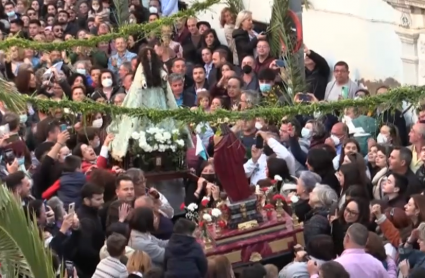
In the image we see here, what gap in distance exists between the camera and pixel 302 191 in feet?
40.9

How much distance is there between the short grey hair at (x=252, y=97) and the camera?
50.8ft

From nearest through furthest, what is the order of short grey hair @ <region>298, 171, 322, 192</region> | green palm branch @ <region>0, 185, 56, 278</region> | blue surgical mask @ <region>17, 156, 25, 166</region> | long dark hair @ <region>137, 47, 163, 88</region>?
1. green palm branch @ <region>0, 185, 56, 278</region>
2. short grey hair @ <region>298, 171, 322, 192</region>
3. blue surgical mask @ <region>17, 156, 25, 166</region>
4. long dark hair @ <region>137, 47, 163, 88</region>

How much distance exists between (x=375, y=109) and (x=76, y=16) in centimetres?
989

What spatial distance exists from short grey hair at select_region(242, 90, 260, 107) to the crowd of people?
0.04 meters

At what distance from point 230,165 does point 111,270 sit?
7.37 feet

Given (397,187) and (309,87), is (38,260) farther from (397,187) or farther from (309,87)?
(309,87)

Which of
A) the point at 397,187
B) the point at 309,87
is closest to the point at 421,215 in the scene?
the point at 397,187

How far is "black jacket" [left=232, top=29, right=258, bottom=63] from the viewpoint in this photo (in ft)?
63.0

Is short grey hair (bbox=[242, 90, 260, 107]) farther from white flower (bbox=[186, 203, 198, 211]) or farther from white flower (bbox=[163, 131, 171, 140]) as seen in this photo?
white flower (bbox=[186, 203, 198, 211])

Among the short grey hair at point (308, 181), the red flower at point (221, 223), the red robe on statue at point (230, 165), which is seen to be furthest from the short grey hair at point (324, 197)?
the red flower at point (221, 223)

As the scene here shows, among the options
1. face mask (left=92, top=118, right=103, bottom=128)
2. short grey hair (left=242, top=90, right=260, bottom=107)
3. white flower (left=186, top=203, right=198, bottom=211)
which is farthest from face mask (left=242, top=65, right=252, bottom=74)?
white flower (left=186, top=203, right=198, bottom=211)

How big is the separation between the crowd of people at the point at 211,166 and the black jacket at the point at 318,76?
22 millimetres

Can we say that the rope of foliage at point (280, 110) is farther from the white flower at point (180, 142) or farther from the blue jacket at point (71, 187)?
the blue jacket at point (71, 187)

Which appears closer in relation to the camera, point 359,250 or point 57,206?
point 359,250
